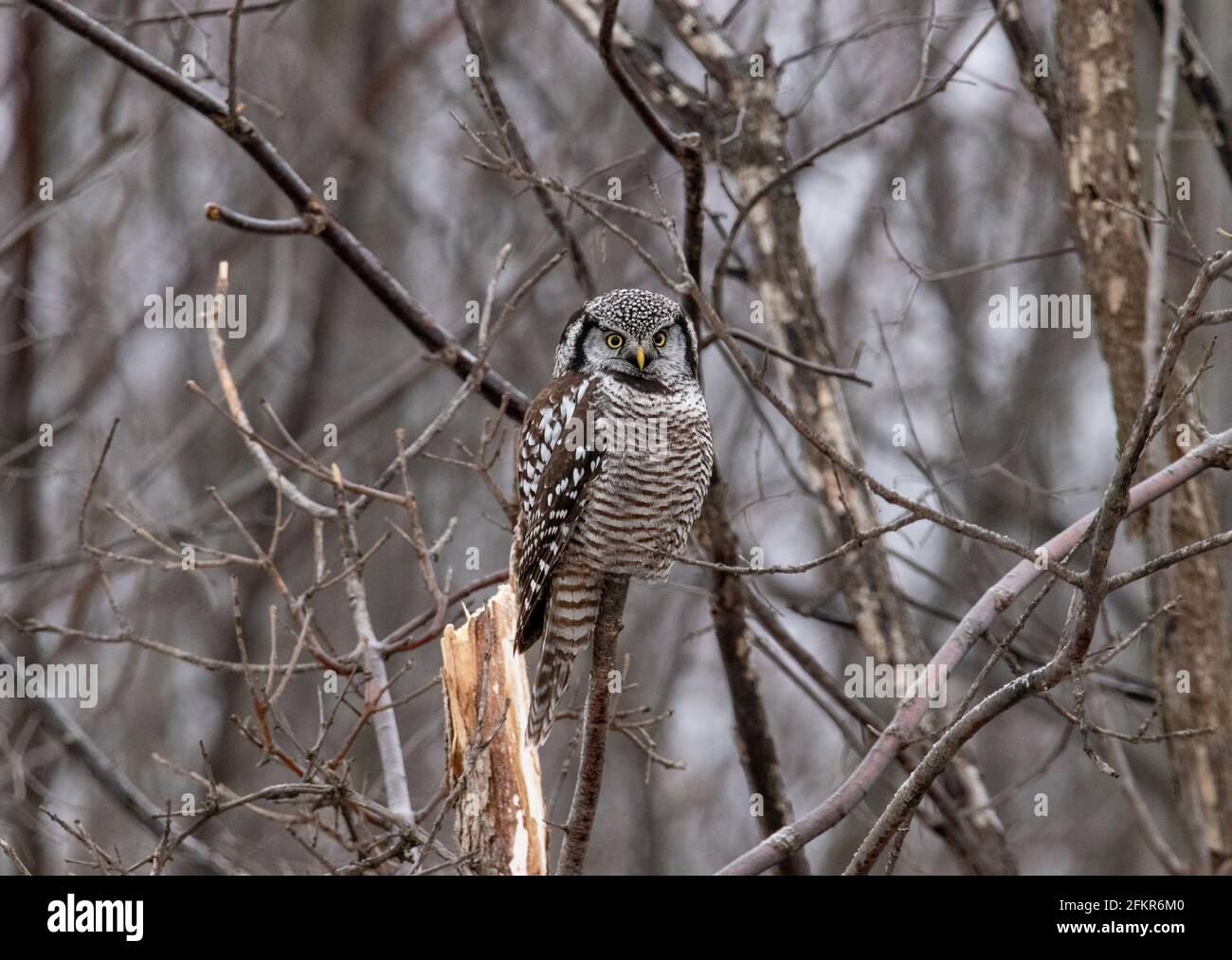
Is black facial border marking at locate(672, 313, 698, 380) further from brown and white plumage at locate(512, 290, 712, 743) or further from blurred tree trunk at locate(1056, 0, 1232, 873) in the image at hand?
blurred tree trunk at locate(1056, 0, 1232, 873)

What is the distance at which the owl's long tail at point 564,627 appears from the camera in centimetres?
532

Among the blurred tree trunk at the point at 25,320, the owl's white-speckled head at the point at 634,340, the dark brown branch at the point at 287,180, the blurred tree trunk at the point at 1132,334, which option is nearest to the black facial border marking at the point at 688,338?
the owl's white-speckled head at the point at 634,340

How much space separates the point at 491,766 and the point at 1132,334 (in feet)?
12.4

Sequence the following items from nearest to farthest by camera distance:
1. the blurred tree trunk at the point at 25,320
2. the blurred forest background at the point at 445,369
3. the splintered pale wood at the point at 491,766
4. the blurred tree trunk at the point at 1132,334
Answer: the splintered pale wood at the point at 491,766, the blurred tree trunk at the point at 1132,334, the blurred tree trunk at the point at 25,320, the blurred forest background at the point at 445,369

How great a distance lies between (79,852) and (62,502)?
4.65 metres

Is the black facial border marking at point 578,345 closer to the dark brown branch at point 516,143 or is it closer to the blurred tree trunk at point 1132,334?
the dark brown branch at point 516,143

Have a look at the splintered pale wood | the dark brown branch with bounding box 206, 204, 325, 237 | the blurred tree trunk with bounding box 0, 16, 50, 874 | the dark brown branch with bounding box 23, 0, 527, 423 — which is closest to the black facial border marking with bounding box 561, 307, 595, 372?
the dark brown branch with bounding box 23, 0, 527, 423

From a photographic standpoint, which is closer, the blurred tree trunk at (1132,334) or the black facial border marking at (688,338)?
the black facial border marking at (688,338)

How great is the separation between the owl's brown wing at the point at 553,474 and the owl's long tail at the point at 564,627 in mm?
140

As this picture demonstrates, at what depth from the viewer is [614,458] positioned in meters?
5.12

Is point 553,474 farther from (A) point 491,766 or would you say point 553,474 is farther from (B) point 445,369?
(B) point 445,369

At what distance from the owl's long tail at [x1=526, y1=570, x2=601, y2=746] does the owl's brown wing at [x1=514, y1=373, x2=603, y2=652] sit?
14 cm

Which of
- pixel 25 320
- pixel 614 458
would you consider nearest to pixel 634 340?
pixel 614 458
